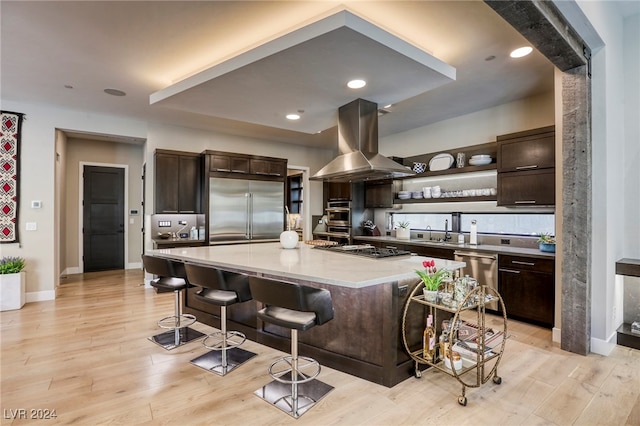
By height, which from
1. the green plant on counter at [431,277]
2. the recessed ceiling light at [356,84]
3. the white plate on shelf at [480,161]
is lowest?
the green plant on counter at [431,277]

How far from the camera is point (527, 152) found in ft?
13.0

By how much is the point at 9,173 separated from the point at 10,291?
164 centimetres

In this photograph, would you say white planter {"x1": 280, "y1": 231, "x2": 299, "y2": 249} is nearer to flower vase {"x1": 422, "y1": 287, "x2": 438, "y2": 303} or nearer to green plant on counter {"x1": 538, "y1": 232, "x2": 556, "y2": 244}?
flower vase {"x1": 422, "y1": 287, "x2": 438, "y2": 303}

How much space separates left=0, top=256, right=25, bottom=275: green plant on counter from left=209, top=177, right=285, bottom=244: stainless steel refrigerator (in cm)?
251

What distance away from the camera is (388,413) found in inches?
80.5

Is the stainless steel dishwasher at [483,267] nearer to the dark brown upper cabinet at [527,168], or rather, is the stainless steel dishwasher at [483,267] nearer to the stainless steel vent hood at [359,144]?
the dark brown upper cabinet at [527,168]

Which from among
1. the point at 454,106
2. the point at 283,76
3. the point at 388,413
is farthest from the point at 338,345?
the point at 454,106

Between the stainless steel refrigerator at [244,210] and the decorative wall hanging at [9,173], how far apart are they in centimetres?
263

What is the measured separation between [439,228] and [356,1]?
3.92 m

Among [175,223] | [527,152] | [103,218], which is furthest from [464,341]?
[103,218]

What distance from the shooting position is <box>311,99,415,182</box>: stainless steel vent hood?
3359mm

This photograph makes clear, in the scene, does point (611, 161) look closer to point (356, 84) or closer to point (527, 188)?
point (527, 188)

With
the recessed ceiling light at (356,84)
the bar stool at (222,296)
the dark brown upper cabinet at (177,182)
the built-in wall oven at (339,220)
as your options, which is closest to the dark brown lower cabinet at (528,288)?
the recessed ceiling light at (356,84)

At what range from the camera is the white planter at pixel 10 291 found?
4238mm
